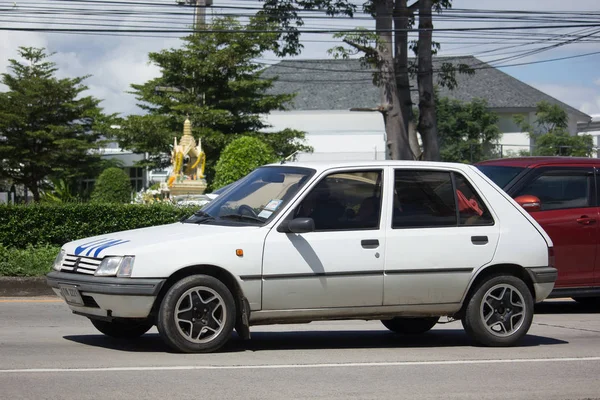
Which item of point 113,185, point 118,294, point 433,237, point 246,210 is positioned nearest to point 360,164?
point 433,237

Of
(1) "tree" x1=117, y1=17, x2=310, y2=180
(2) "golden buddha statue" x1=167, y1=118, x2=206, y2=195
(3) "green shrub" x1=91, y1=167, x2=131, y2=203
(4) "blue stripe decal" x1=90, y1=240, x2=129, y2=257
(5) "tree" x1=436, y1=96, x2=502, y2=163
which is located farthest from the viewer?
(5) "tree" x1=436, y1=96, x2=502, y2=163

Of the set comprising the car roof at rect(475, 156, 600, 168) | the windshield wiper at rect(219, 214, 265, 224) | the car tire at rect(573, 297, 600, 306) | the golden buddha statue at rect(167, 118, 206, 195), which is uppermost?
the golden buddha statue at rect(167, 118, 206, 195)

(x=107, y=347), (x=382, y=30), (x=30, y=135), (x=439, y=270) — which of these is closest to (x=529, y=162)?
(x=439, y=270)

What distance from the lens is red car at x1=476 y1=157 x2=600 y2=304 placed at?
11.1m

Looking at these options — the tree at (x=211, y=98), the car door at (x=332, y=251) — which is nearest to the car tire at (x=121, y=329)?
the car door at (x=332, y=251)

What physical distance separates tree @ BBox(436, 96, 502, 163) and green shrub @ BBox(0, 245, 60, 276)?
50.7 m

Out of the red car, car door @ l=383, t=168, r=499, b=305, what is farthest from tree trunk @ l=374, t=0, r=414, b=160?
car door @ l=383, t=168, r=499, b=305

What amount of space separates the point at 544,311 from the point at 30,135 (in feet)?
157

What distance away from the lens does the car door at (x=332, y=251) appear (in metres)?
7.67

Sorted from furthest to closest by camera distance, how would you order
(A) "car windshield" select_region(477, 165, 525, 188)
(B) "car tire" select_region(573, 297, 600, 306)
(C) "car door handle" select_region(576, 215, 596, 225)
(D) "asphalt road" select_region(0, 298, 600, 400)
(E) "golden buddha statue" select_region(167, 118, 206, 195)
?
(E) "golden buddha statue" select_region(167, 118, 206, 195)
(B) "car tire" select_region(573, 297, 600, 306)
(A) "car windshield" select_region(477, 165, 525, 188)
(C) "car door handle" select_region(576, 215, 596, 225)
(D) "asphalt road" select_region(0, 298, 600, 400)

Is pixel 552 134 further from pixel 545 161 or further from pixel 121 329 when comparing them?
pixel 121 329

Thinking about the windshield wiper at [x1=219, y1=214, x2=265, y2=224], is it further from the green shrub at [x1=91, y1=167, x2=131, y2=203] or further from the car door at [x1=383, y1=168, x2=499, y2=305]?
the green shrub at [x1=91, y1=167, x2=131, y2=203]

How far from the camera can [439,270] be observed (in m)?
8.09

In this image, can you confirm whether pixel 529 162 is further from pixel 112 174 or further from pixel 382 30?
pixel 112 174
